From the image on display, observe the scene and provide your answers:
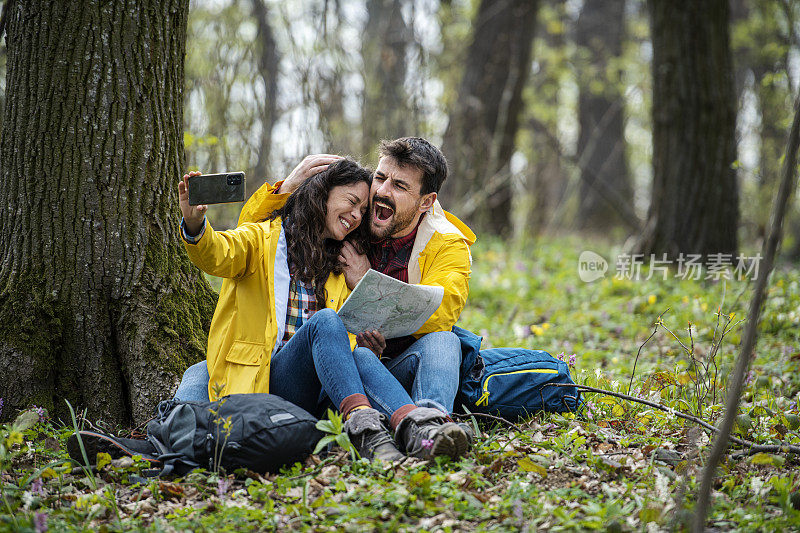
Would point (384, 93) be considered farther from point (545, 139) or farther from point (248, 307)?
point (248, 307)

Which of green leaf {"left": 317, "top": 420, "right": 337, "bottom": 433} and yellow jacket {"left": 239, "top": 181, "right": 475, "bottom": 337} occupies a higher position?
yellow jacket {"left": 239, "top": 181, "right": 475, "bottom": 337}

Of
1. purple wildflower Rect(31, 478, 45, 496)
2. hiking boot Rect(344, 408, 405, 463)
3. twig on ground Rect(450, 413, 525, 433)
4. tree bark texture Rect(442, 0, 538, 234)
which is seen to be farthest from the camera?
tree bark texture Rect(442, 0, 538, 234)

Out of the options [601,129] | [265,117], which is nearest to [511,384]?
[265,117]

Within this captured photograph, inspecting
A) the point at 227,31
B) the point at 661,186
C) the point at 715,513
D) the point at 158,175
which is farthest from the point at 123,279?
the point at 661,186

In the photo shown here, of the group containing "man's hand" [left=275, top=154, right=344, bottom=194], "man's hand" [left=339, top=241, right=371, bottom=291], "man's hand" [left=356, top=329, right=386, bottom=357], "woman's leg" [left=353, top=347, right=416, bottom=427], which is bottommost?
"woman's leg" [left=353, top=347, right=416, bottom=427]

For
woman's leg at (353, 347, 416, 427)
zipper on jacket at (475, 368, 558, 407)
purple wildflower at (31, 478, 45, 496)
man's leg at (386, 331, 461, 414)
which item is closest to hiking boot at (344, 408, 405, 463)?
woman's leg at (353, 347, 416, 427)

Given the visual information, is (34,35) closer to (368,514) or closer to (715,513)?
(368,514)

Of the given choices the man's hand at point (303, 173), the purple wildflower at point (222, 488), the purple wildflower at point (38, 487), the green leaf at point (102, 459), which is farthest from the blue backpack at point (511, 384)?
the purple wildflower at point (38, 487)

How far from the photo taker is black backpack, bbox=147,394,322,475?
2.62 metres

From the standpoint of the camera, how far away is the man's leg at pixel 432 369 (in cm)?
295

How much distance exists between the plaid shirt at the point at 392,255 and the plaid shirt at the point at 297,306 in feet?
1.41

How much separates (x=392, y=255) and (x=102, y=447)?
1.62 meters

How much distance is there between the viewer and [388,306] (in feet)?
9.67

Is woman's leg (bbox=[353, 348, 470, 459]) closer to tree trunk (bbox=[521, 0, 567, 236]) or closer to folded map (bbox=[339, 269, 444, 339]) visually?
folded map (bbox=[339, 269, 444, 339])
